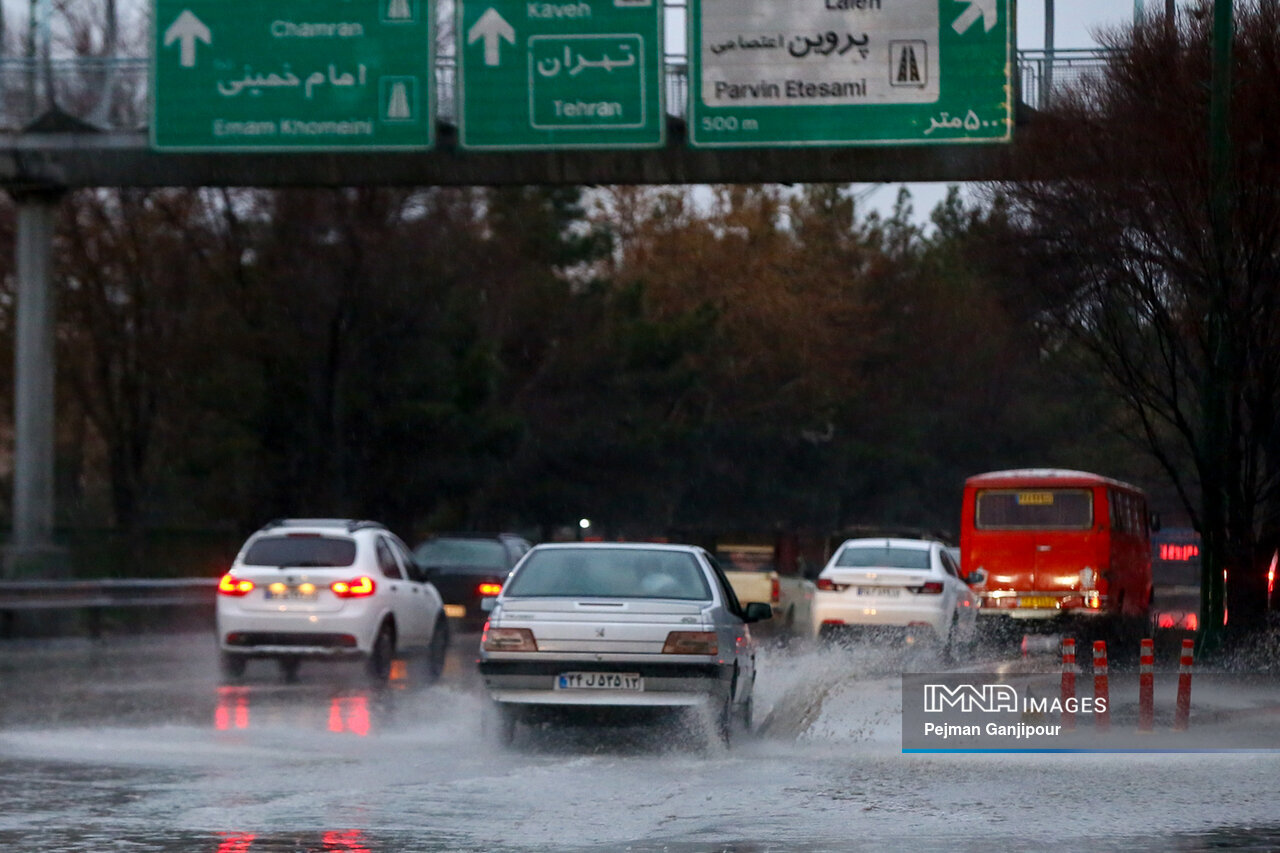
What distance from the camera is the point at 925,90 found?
25.1 metres

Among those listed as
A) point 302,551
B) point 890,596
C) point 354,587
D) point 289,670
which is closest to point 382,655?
point 354,587

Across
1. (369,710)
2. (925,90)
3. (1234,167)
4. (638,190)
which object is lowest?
(369,710)

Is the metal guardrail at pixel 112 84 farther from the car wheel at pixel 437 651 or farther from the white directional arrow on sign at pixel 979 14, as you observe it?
the car wheel at pixel 437 651

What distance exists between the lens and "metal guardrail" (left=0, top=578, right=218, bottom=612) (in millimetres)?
26703

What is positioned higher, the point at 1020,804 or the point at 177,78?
the point at 177,78

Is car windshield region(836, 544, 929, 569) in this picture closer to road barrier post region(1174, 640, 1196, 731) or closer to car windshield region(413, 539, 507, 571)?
car windshield region(413, 539, 507, 571)

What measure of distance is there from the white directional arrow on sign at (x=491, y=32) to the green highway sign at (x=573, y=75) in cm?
1

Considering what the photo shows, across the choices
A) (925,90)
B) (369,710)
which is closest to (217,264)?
(925,90)

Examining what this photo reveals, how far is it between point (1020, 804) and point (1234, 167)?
12283mm

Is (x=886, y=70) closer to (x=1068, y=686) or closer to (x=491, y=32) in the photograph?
(x=491, y=32)

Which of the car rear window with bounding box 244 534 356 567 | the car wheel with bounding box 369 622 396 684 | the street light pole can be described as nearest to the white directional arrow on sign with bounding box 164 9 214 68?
the car rear window with bounding box 244 534 356 567

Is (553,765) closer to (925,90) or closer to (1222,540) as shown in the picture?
(1222,540)

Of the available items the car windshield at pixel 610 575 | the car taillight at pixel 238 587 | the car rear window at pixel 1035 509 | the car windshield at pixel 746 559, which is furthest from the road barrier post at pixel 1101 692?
the car windshield at pixel 746 559

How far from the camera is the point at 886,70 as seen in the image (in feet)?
82.6
